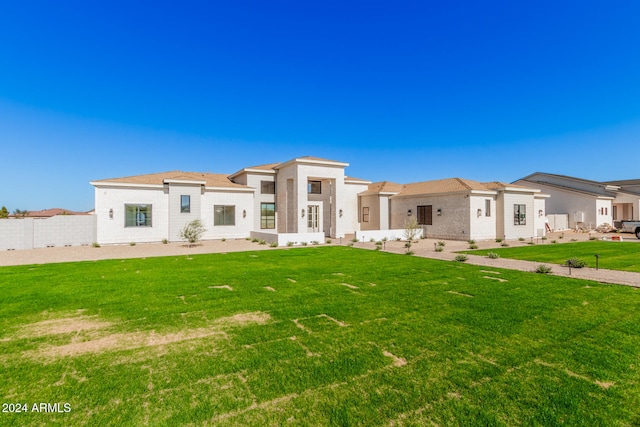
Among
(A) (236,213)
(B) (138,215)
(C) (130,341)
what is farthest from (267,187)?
(C) (130,341)

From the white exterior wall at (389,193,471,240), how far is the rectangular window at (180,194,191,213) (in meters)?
17.9

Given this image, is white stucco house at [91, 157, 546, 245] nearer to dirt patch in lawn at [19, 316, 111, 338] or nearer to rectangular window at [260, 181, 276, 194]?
rectangular window at [260, 181, 276, 194]

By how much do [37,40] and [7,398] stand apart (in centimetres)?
2260

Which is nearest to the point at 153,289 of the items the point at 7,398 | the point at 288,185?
the point at 7,398

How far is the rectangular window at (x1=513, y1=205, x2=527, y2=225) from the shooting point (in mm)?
23664

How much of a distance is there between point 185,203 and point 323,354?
20791 millimetres

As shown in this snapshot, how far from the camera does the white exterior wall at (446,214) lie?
22.3 m

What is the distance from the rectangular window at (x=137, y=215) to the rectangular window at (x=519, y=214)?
27900mm

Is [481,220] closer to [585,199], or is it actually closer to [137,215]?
[585,199]

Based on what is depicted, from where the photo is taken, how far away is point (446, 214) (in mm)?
23562

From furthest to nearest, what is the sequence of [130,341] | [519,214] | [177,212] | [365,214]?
[365,214], [519,214], [177,212], [130,341]

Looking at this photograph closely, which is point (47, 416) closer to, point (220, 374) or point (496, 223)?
point (220, 374)

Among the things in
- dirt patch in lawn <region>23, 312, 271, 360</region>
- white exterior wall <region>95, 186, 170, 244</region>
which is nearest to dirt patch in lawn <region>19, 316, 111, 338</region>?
dirt patch in lawn <region>23, 312, 271, 360</region>

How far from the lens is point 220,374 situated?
366 centimetres
